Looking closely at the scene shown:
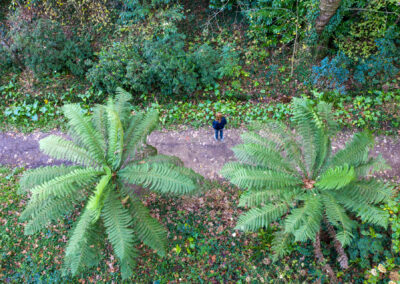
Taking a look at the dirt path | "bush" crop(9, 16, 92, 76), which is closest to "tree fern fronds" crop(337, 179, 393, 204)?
the dirt path

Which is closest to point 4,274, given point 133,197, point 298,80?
point 133,197

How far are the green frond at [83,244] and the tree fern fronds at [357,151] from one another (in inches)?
185

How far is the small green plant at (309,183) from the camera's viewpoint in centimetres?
454

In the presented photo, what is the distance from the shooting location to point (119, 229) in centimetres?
481

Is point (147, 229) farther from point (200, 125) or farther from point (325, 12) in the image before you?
point (325, 12)

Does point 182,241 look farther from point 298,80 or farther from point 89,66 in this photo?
point 89,66

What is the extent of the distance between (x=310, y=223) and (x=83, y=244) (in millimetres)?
4010

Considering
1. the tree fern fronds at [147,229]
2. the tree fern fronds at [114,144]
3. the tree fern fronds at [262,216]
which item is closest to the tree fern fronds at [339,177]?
the tree fern fronds at [262,216]

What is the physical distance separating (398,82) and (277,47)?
4204 millimetres

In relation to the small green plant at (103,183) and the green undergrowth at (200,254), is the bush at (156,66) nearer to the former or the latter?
the small green plant at (103,183)

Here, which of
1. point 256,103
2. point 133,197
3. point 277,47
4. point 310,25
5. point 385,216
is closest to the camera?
point 385,216

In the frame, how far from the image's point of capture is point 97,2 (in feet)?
32.4

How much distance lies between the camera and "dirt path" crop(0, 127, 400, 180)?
25.8 feet

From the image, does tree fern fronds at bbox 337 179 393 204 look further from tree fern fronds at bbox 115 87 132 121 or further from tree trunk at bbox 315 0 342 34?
tree trunk at bbox 315 0 342 34
